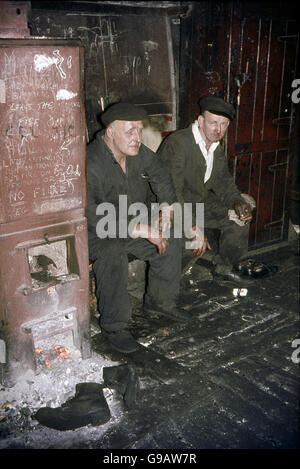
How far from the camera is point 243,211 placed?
446 cm

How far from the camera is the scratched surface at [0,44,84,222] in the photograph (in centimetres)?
242

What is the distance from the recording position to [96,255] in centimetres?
354

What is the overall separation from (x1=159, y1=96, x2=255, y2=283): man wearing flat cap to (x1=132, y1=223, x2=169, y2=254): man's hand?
58 cm

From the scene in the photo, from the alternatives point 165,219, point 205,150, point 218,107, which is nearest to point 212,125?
point 218,107

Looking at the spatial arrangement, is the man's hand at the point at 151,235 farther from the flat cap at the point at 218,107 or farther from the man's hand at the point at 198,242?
the flat cap at the point at 218,107

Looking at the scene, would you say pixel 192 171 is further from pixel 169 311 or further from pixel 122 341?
pixel 122 341

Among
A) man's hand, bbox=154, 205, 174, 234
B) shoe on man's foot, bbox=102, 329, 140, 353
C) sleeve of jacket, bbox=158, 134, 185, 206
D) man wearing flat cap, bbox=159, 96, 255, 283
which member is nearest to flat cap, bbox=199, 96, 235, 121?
man wearing flat cap, bbox=159, 96, 255, 283

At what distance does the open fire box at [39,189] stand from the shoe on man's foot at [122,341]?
1.27 feet

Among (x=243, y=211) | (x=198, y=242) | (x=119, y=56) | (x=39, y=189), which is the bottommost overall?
(x=198, y=242)

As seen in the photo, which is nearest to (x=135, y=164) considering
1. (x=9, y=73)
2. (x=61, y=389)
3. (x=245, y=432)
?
(x=9, y=73)

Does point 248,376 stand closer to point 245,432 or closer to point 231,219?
point 245,432

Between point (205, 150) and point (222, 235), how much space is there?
0.96m

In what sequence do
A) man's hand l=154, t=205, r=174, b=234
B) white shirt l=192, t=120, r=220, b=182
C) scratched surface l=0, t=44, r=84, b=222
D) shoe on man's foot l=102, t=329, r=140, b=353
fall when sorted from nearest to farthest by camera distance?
scratched surface l=0, t=44, r=84, b=222, shoe on man's foot l=102, t=329, r=140, b=353, man's hand l=154, t=205, r=174, b=234, white shirt l=192, t=120, r=220, b=182

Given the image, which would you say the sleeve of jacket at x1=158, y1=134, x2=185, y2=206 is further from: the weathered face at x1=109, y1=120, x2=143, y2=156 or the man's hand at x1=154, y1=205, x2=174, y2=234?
the weathered face at x1=109, y1=120, x2=143, y2=156
